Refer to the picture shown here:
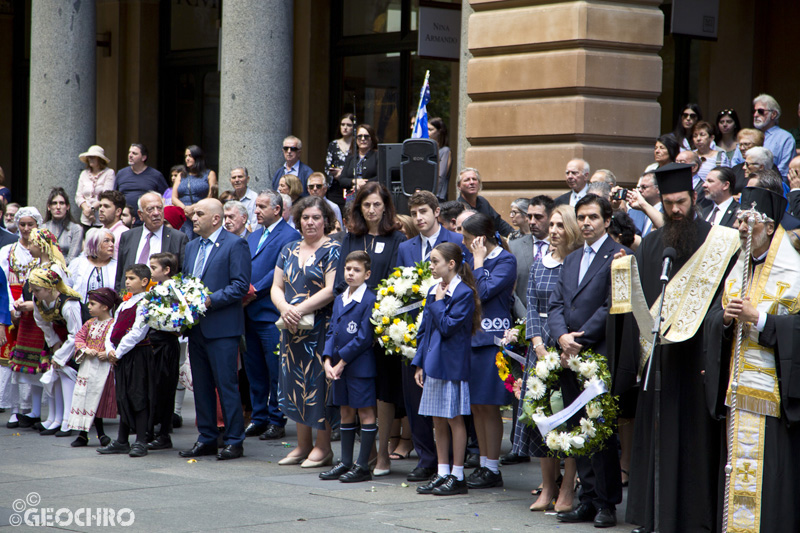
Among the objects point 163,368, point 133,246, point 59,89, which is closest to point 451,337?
point 163,368

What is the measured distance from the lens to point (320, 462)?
897 centimetres

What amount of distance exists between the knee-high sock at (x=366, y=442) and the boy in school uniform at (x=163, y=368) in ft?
7.12

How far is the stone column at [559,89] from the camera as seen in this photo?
37.3 ft

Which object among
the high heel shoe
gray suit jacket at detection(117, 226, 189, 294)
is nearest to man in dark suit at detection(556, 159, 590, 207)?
the high heel shoe

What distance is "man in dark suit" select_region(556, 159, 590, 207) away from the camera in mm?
10570

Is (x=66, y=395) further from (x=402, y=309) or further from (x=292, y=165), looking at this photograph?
(x=292, y=165)

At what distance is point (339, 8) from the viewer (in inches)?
717

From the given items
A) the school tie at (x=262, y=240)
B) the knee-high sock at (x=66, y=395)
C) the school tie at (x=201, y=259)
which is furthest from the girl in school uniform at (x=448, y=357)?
the knee-high sock at (x=66, y=395)

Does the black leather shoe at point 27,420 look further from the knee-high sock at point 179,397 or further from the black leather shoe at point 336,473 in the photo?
the black leather shoe at point 336,473

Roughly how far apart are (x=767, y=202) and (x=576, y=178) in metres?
4.26

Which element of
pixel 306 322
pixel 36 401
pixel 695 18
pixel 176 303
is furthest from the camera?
pixel 695 18

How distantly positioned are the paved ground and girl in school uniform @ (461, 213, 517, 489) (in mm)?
277

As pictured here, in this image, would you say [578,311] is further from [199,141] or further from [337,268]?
[199,141]

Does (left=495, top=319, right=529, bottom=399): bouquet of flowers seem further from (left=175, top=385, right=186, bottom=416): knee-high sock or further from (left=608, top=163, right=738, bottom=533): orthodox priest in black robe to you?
(left=175, top=385, right=186, bottom=416): knee-high sock
